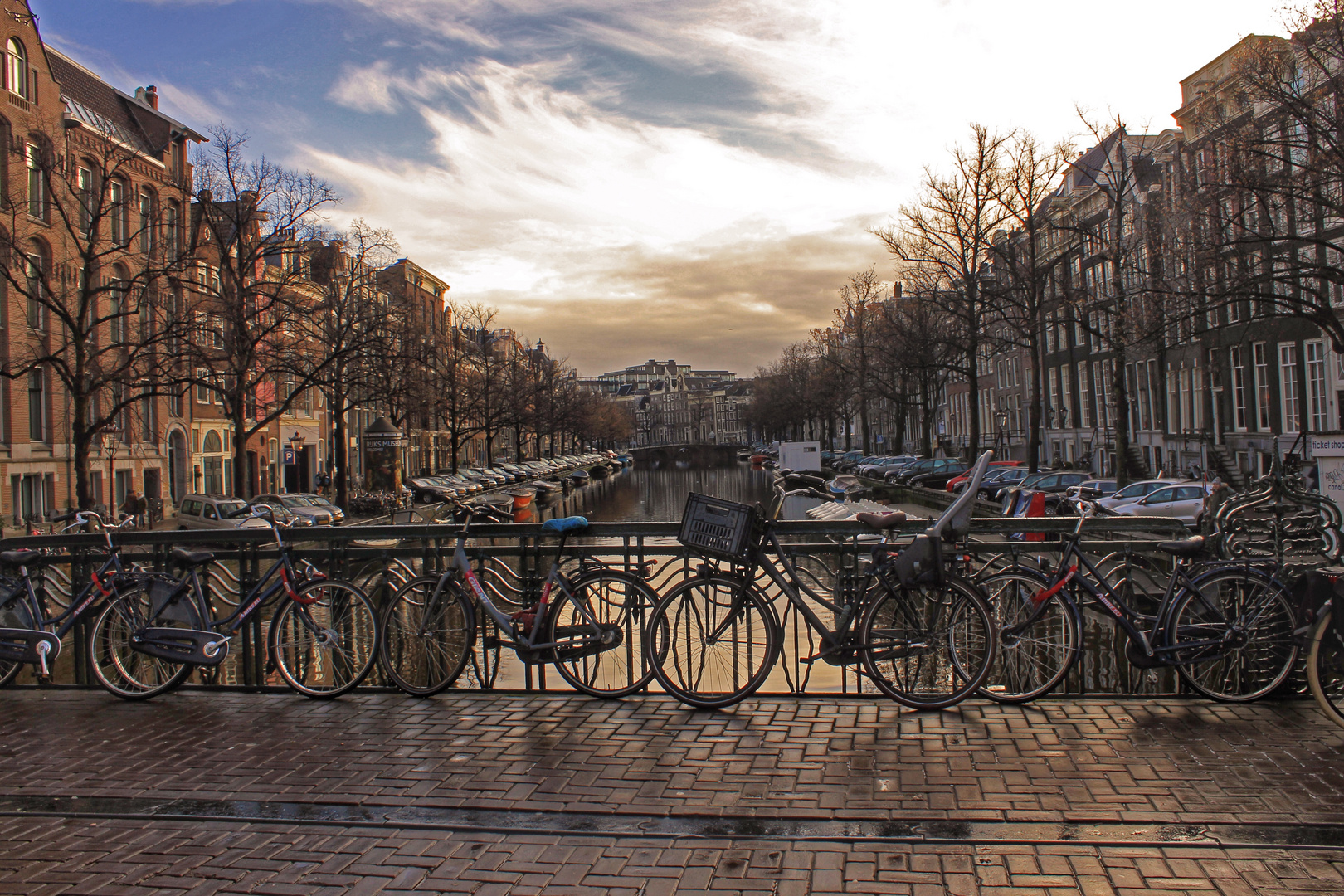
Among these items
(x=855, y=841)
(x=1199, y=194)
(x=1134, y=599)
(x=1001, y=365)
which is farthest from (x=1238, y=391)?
(x=855, y=841)

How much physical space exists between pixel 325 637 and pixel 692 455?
146770 mm

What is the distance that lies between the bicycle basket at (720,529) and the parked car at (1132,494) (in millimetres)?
24321

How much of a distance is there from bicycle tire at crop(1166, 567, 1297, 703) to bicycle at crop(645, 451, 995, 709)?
1.19m

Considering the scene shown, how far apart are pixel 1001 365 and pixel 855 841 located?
63167 mm

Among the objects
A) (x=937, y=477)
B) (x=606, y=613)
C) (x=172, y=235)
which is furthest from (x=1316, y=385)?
(x=172, y=235)

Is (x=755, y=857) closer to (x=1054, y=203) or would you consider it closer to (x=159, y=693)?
(x=159, y=693)

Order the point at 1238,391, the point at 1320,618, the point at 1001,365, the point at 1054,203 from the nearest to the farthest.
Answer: the point at 1320,618 < the point at 1238,391 < the point at 1054,203 < the point at 1001,365

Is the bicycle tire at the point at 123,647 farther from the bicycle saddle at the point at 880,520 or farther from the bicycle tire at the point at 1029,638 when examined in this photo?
the bicycle tire at the point at 1029,638

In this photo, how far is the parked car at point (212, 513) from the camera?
30.6 metres

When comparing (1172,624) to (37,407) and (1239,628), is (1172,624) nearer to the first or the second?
(1239,628)

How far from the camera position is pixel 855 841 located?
3898 millimetres

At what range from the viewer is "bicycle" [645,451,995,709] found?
5516 millimetres

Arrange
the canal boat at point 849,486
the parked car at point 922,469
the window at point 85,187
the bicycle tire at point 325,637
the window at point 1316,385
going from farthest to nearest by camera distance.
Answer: the parked car at point 922,469 < the canal boat at point 849,486 < the window at point 85,187 < the window at point 1316,385 < the bicycle tire at point 325,637

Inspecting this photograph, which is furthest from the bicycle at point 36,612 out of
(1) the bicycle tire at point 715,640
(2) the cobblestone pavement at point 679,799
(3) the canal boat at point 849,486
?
(3) the canal boat at point 849,486
